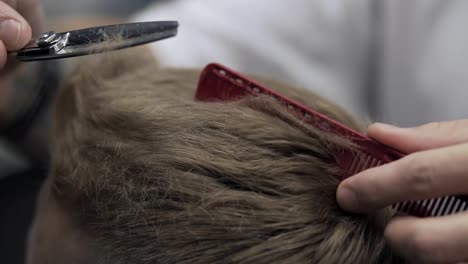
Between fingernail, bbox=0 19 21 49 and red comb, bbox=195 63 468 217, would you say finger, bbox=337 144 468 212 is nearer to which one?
red comb, bbox=195 63 468 217

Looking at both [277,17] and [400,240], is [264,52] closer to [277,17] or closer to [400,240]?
[277,17]

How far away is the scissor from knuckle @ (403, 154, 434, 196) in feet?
1.16

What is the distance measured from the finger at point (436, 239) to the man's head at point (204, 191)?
0.05 metres

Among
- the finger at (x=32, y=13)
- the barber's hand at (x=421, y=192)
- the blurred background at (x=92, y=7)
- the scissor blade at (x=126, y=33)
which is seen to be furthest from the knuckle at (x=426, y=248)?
the blurred background at (x=92, y=7)

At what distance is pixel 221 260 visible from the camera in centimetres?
48

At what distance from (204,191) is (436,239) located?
0.74 ft

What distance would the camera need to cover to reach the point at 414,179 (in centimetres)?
46

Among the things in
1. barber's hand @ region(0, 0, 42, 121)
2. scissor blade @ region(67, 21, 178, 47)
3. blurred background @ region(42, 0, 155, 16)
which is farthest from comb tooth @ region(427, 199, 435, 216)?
blurred background @ region(42, 0, 155, 16)

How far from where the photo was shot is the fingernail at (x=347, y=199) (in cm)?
49

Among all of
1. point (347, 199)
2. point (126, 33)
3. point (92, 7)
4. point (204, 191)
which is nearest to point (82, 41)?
point (126, 33)

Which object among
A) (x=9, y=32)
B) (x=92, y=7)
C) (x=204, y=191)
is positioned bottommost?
(x=92, y=7)

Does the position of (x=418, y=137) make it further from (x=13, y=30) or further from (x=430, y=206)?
(x=13, y=30)

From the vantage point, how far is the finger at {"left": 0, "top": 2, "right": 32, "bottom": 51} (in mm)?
570

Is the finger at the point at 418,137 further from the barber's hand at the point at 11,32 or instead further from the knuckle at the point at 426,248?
the barber's hand at the point at 11,32
